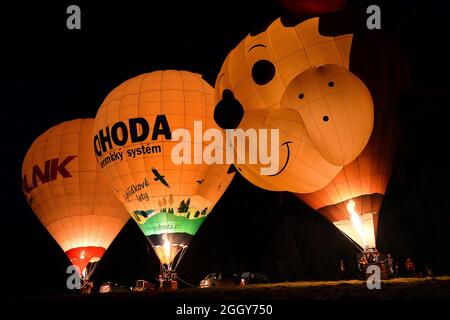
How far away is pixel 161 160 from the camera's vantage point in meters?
11.7

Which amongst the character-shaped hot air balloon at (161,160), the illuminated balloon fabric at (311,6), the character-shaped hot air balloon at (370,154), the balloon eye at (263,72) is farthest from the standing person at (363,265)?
the character-shaped hot air balloon at (161,160)

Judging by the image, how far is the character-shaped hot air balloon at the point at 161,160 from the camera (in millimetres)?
11695

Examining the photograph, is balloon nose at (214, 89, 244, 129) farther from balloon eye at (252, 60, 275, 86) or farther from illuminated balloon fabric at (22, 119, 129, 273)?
illuminated balloon fabric at (22, 119, 129, 273)

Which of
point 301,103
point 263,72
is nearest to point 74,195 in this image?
point 263,72

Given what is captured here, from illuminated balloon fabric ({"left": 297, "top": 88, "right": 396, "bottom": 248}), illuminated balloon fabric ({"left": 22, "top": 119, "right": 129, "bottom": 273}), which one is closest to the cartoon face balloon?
illuminated balloon fabric ({"left": 297, "top": 88, "right": 396, "bottom": 248})

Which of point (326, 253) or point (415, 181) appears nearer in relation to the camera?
point (415, 181)

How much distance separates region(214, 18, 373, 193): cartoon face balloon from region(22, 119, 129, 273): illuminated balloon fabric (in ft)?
19.9

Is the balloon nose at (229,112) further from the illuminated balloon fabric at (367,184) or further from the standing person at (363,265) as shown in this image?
the standing person at (363,265)

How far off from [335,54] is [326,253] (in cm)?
1156

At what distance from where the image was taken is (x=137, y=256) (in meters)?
26.0
